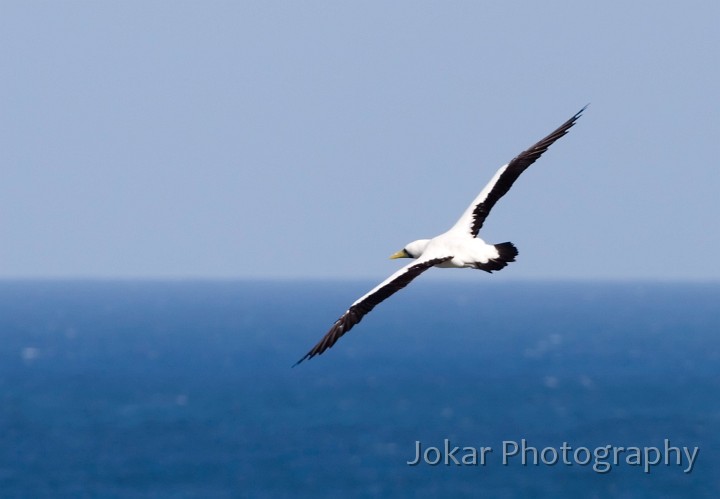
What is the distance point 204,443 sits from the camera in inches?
4641

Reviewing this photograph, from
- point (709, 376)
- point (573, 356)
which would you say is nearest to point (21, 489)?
point (709, 376)

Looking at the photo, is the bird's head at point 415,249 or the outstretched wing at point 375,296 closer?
the outstretched wing at point 375,296

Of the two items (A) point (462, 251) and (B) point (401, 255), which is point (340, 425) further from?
(A) point (462, 251)

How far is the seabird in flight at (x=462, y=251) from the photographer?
2062 centimetres

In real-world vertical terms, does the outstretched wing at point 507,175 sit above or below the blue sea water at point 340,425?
above

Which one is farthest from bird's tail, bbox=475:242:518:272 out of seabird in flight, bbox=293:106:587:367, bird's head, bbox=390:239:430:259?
bird's head, bbox=390:239:430:259

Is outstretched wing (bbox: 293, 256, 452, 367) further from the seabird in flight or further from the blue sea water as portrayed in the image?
the blue sea water

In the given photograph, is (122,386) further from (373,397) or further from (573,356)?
(573,356)

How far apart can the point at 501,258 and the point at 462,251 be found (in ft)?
2.34

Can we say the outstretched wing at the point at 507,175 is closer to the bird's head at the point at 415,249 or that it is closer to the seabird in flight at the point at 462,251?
the seabird in flight at the point at 462,251

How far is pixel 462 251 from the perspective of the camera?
21.7 m

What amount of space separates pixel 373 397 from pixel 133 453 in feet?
116

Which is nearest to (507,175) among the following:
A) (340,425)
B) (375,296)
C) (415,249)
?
(415,249)

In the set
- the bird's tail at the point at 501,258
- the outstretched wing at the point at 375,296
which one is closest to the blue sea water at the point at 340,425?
the bird's tail at the point at 501,258
